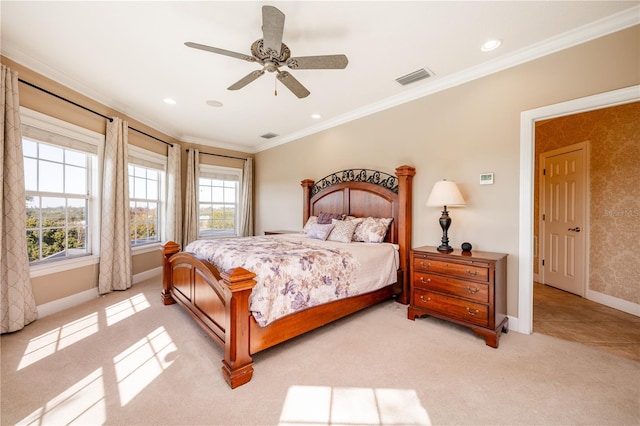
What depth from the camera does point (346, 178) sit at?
4.22 metres

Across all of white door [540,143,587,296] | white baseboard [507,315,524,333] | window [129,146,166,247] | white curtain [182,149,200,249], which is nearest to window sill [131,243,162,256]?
window [129,146,166,247]

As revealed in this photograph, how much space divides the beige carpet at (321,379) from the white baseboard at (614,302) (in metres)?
1.49

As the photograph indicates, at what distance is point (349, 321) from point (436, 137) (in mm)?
2392

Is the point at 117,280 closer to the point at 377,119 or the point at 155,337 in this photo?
the point at 155,337

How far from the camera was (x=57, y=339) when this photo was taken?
91.8 inches

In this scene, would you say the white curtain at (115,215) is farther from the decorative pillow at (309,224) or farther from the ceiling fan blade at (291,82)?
the ceiling fan blade at (291,82)

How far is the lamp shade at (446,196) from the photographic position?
105 inches

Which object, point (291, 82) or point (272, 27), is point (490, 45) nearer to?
point (291, 82)

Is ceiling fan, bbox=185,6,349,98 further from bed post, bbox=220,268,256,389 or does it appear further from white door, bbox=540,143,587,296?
white door, bbox=540,143,587,296

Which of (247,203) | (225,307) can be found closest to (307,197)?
(247,203)

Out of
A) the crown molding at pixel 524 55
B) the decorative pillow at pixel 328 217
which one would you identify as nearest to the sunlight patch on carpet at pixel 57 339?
the decorative pillow at pixel 328 217

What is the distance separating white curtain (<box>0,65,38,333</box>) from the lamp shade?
4.12 metres

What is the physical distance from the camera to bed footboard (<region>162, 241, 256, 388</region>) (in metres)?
1.77

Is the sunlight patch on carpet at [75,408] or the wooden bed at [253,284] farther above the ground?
the wooden bed at [253,284]
